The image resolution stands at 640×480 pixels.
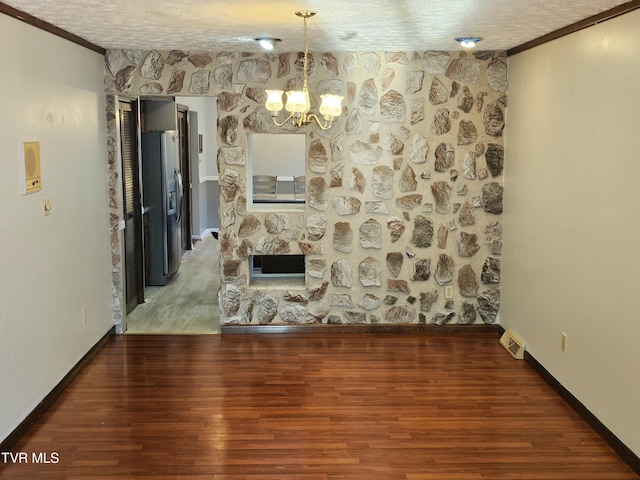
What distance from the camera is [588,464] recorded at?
335 cm

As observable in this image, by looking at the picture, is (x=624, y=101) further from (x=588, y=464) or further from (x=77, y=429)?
(x=77, y=429)

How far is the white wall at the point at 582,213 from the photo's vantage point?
338 cm

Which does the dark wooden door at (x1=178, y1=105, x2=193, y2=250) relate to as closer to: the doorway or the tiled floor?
the doorway

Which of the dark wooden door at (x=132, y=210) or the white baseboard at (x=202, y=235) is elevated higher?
the dark wooden door at (x=132, y=210)

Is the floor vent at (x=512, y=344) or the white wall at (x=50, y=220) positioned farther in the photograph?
the floor vent at (x=512, y=344)

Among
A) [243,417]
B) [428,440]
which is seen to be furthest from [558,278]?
[243,417]

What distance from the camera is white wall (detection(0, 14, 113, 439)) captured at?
3498mm

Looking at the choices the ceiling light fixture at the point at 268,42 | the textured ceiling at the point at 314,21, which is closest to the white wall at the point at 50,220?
the textured ceiling at the point at 314,21

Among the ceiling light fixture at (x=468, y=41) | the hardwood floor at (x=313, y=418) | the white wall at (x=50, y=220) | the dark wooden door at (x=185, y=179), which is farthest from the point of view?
the dark wooden door at (x=185, y=179)

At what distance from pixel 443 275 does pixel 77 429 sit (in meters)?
3.09

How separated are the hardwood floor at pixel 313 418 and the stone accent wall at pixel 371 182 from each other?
0.46 m

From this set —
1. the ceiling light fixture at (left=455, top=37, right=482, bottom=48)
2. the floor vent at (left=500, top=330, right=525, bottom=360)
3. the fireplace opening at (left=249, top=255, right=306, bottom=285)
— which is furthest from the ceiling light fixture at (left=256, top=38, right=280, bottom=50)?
the floor vent at (left=500, top=330, right=525, bottom=360)

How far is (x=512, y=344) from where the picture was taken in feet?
16.6

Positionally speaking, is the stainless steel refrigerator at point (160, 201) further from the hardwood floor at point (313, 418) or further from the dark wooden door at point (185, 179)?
the hardwood floor at point (313, 418)
